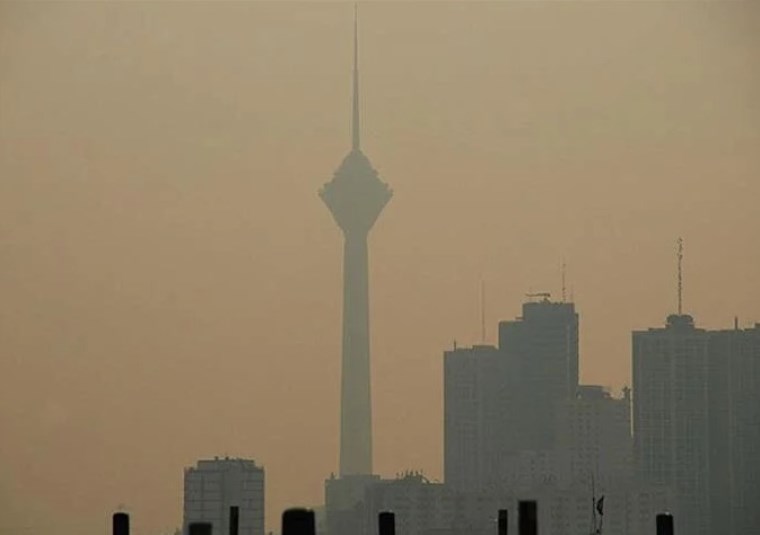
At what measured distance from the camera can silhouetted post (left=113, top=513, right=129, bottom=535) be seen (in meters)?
26.7

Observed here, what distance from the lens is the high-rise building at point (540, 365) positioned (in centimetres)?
12912

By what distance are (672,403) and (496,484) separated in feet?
28.8

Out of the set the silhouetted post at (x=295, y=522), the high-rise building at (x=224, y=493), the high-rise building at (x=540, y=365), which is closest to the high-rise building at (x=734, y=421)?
the high-rise building at (x=540, y=365)

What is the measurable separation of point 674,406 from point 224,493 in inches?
1511

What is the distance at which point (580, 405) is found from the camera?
129 meters

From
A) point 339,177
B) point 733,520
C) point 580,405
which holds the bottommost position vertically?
point 733,520

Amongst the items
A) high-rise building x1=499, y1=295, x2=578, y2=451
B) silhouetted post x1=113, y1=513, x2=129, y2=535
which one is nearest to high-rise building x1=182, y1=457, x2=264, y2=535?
high-rise building x1=499, y1=295, x2=578, y2=451

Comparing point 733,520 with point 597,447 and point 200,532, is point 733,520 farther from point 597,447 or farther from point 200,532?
point 200,532

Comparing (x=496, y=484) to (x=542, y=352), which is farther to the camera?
(x=542, y=352)

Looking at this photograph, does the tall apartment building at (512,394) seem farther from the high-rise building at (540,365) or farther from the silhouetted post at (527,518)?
the silhouetted post at (527,518)

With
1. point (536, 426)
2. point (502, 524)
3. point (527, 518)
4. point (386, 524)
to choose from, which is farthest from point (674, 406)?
point (527, 518)

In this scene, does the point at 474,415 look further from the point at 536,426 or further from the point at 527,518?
the point at 527,518

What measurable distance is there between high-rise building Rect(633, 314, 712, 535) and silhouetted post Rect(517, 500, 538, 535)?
8955 cm

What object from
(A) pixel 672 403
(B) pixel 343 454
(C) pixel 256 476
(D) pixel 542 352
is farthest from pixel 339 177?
(C) pixel 256 476
